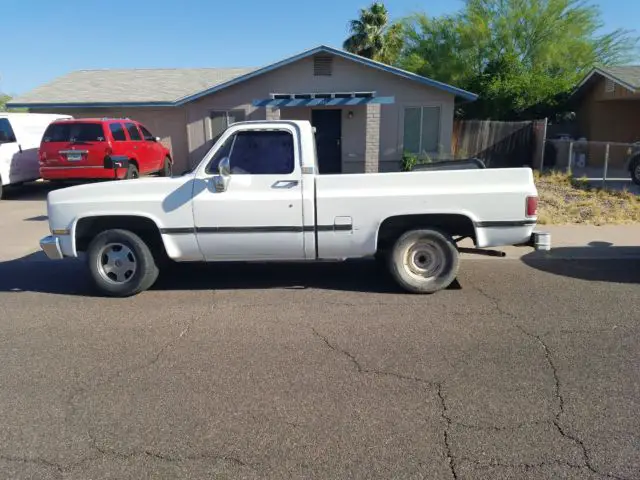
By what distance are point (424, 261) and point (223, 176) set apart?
96.8 inches

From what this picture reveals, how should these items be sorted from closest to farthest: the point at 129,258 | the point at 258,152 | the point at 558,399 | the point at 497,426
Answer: the point at 497,426 < the point at 558,399 < the point at 258,152 < the point at 129,258

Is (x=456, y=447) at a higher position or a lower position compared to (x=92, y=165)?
lower

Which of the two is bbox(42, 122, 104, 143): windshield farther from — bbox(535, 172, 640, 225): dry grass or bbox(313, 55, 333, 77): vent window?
bbox(535, 172, 640, 225): dry grass

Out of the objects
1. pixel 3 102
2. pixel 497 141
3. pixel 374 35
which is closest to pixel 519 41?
pixel 374 35

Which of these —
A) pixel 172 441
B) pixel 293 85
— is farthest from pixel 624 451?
pixel 293 85

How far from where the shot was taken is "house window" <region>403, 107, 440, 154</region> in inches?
658

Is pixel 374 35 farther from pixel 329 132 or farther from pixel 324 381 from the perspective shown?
pixel 324 381

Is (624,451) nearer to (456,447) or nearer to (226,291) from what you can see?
(456,447)

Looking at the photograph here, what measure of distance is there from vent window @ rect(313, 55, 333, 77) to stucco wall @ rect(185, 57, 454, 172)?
0.33 feet

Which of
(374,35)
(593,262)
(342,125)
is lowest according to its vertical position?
(593,262)

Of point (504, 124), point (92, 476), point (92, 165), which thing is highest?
point (504, 124)

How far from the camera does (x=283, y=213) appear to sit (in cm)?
554

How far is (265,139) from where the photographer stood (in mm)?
5773

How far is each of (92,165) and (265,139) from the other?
27.8 ft
